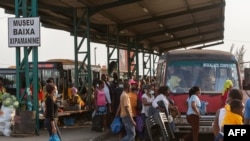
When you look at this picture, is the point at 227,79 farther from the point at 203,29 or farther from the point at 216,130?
the point at 203,29

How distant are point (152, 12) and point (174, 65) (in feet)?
52.0

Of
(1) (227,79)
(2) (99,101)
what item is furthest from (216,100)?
(2) (99,101)

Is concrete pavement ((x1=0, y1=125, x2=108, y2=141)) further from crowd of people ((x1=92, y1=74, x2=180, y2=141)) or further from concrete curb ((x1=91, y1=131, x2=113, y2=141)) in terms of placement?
crowd of people ((x1=92, y1=74, x2=180, y2=141))

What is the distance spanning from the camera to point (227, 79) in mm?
15820

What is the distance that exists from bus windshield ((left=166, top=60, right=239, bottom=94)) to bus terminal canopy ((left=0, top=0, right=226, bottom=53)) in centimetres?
952

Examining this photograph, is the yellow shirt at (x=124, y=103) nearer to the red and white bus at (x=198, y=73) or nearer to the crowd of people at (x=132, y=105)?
the crowd of people at (x=132, y=105)

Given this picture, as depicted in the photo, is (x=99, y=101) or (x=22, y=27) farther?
(x=99, y=101)

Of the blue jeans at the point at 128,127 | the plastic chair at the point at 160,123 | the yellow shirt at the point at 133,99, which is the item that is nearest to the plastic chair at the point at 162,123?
the plastic chair at the point at 160,123

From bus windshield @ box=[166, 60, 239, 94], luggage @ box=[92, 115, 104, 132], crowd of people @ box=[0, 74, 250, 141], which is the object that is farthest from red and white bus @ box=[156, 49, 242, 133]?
luggage @ box=[92, 115, 104, 132]

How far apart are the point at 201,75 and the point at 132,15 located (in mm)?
16356

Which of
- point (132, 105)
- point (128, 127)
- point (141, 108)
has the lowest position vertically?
point (128, 127)

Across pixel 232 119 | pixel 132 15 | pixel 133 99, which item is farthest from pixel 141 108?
pixel 132 15

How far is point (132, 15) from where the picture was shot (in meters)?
31.7

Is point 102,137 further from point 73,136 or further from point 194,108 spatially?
point 194,108
